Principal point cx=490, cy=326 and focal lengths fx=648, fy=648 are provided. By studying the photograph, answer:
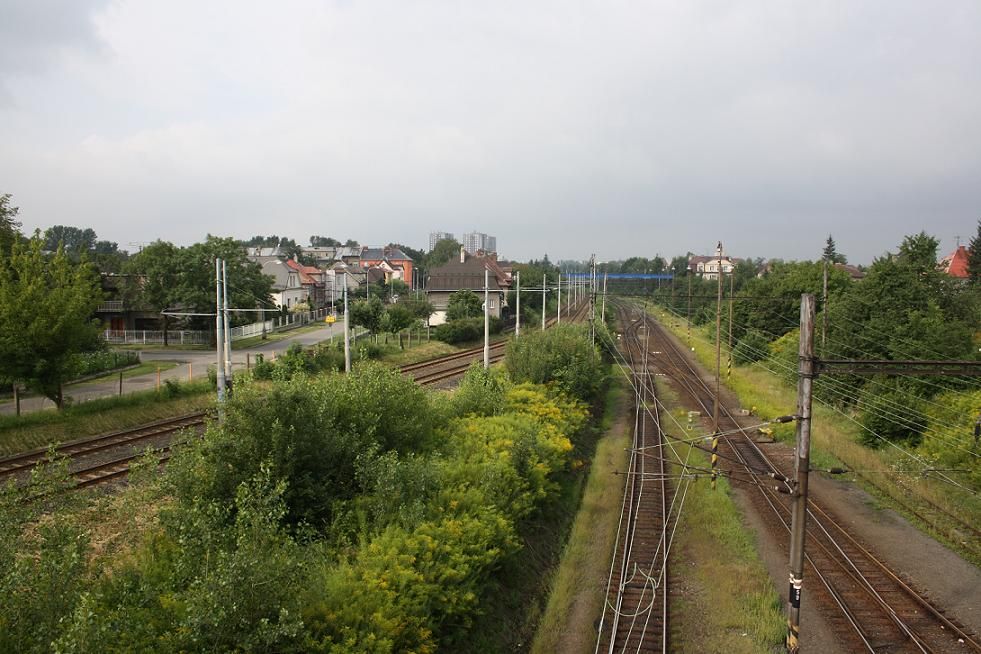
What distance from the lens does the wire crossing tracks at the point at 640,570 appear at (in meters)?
11.2

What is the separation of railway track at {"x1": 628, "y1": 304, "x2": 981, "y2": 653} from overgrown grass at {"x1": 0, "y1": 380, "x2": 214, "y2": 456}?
1826 cm

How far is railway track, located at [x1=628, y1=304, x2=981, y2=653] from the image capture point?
36.4ft

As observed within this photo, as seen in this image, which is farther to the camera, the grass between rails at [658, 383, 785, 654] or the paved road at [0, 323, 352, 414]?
the paved road at [0, 323, 352, 414]

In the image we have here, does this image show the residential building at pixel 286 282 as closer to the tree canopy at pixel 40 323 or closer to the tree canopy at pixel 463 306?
the tree canopy at pixel 463 306

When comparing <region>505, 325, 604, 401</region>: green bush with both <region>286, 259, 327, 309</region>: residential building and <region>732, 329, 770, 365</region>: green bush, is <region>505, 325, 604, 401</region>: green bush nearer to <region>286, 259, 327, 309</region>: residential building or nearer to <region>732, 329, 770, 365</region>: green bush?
<region>732, 329, 770, 365</region>: green bush

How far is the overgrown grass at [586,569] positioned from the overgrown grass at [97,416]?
576 inches

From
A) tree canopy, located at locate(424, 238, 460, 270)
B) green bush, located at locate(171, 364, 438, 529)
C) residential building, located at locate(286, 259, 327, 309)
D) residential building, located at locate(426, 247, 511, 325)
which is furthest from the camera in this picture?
tree canopy, located at locate(424, 238, 460, 270)

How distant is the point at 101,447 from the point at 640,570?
1469 centimetres

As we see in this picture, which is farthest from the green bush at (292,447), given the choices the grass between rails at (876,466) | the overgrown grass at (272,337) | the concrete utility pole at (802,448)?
the overgrown grass at (272,337)

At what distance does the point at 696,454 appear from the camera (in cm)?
2302

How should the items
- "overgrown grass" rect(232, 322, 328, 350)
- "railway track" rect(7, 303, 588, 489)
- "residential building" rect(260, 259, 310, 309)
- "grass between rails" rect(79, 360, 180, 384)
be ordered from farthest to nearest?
"residential building" rect(260, 259, 310, 309)
"overgrown grass" rect(232, 322, 328, 350)
"grass between rails" rect(79, 360, 180, 384)
"railway track" rect(7, 303, 588, 489)

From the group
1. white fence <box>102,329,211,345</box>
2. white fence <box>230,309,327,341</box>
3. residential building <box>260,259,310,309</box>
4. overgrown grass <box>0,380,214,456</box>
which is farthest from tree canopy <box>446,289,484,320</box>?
overgrown grass <box>0,380,214,456</box>

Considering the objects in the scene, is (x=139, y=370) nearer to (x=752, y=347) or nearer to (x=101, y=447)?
(x=101, y=447)

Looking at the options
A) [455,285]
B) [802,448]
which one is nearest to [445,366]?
[455,285]
